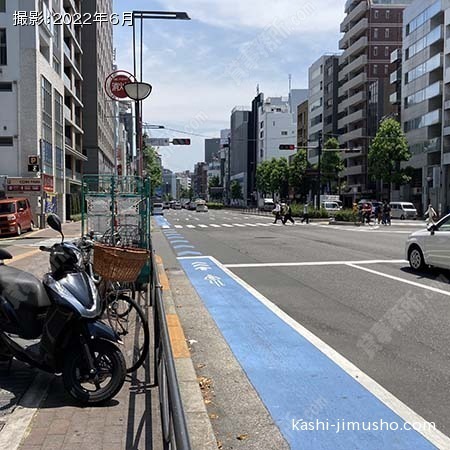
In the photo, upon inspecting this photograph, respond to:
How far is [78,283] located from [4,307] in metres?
0.81

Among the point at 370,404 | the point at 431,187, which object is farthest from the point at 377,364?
the point at 431,187

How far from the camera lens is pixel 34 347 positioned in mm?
4812

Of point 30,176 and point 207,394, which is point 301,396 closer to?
point 207,394

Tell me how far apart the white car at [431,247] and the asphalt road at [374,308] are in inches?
12.5

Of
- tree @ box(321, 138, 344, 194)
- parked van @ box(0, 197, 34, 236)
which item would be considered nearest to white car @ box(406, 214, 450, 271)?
parked van @ box(0, 197, 34, 236)

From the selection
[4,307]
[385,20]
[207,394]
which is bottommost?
[207,394]

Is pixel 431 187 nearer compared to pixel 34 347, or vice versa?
pixel 34 347

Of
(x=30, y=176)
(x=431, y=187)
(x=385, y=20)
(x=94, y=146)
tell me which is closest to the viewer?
(x=30, y=176)

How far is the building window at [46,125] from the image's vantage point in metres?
37.8

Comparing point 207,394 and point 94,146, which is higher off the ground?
point 94,146

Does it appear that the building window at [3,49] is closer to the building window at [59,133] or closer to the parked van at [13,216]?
the building window at [59,133]

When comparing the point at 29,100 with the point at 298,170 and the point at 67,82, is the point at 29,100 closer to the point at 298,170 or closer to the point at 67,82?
the point at 67,82

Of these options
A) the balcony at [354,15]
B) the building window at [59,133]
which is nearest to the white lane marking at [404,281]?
the building window at [59,133]

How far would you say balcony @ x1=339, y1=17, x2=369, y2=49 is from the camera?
260ft
